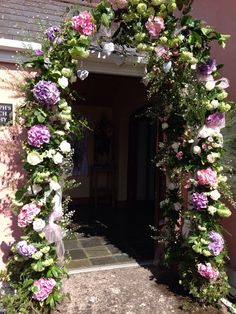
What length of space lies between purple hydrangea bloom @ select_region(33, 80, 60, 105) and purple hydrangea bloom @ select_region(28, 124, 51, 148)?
0.90ft

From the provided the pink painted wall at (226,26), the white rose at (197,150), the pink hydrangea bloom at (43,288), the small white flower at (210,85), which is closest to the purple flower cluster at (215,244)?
the white rose at (197,150)

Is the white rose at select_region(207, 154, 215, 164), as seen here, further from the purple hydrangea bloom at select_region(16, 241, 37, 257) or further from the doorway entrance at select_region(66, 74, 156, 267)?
the doorway entrance at select_region(66, 74, 156, 267)

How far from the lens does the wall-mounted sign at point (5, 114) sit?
13.6 ft

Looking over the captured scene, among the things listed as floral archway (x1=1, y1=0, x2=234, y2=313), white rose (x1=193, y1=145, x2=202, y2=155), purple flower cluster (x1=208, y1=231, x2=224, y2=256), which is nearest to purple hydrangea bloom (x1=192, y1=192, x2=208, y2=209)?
floral archway (x1=1, y1=0, x2=234, y2=313)

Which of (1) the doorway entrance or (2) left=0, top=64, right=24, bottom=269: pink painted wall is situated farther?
(1) the doorway entrance

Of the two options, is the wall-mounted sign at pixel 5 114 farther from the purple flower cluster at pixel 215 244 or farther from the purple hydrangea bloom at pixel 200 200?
the purple flower cluster at pixel 215 244

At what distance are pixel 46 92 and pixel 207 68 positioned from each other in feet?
5.64

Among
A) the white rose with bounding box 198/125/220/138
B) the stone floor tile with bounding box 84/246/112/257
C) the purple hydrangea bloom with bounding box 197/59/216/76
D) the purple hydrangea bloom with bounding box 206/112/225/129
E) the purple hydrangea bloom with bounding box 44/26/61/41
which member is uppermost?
the purple hydrangea bloom with bounding box 44/26/61/41

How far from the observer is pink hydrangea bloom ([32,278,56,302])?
354 centimetres

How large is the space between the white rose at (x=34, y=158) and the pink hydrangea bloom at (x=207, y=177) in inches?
66.7

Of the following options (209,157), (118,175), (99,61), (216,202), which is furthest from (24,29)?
(118,175)

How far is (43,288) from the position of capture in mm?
3551

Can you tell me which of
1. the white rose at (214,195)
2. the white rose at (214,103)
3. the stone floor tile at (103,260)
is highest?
the white rose at (214,103)

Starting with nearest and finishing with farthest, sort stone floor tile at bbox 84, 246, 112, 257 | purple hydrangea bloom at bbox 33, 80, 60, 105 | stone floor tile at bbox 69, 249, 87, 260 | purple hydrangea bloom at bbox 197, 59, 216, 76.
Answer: purple hydrangea bloom at bbox 33, 80, 60, 105, purple hydrangea bloom at bbox 197, 59, 216, 76, stone floor tile at bbox 69, 249, 87, 260, stone floor tile at bbox 84, 246, 112, 257
